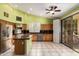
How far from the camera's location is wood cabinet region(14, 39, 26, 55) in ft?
18.4

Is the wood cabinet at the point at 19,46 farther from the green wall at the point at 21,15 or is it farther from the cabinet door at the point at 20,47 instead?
the green wall at the point at 21,15

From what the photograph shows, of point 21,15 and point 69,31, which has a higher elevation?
point 21,15

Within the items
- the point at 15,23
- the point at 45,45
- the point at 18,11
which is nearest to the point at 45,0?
the point at 18,11

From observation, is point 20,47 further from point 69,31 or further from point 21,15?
point 69,31

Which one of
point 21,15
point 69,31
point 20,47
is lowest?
point 20,47

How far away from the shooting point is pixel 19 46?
5.62 m

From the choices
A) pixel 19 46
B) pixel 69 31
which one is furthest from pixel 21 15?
pixel 69 31

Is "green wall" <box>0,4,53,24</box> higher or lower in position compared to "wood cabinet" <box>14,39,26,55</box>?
higher

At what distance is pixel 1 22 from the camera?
546 centimetres

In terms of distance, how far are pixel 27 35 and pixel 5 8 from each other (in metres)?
1.41

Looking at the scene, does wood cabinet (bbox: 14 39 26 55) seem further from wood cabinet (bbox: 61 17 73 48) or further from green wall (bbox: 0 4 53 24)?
wood cabinet (bbox: 61 17 73 48)

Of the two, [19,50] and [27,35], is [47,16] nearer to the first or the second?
[27,35]

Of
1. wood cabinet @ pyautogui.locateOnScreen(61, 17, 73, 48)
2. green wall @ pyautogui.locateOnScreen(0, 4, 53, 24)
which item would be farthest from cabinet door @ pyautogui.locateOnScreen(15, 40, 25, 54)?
wood cabinet @ pyautogui.locateOnScreen(61, 17, 73, 48)

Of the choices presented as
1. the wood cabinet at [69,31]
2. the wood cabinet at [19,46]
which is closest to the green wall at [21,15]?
the wood cabinet at [19,46]
